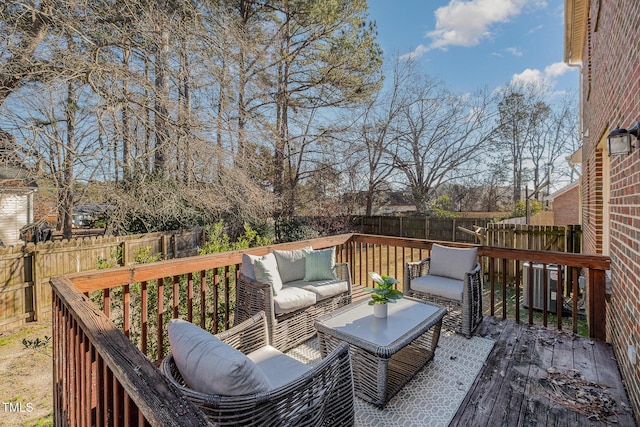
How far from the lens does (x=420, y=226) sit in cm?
1297

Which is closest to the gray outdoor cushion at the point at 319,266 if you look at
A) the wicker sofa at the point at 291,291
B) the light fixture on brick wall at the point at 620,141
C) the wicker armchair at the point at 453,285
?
the wicker sofa at the point at 291,291

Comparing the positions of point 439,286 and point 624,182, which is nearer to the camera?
point 624,182

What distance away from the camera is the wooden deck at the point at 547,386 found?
2.07m

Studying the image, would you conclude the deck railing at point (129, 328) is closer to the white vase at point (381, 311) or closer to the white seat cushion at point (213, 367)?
the white seat cushion at point (213, 367)

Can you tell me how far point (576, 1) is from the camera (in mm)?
4770

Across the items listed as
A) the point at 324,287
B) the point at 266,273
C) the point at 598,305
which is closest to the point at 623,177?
the point at 598,305

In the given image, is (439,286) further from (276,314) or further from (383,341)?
(276,314)

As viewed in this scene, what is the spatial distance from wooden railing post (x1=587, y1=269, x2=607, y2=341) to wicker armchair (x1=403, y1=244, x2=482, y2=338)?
0.97m

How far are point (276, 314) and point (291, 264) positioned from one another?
752mm

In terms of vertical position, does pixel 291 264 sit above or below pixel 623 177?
below

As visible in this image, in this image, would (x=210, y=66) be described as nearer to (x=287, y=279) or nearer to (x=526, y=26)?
(x=287, y=279)

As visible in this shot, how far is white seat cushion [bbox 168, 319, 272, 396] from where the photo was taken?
4.01 ft

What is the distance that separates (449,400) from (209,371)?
6.06 ft

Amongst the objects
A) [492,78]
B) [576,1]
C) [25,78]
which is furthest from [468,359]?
[492,78]
